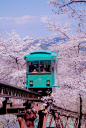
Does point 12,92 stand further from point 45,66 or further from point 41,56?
point 41,56

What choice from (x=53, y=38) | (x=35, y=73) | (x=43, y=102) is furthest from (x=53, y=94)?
(x=53, y=38)

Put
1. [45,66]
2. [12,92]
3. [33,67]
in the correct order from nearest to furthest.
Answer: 1. [12,92]
2. [45,66]
3. [33,67]

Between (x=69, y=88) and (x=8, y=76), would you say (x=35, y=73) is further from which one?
(x=8, y=76)

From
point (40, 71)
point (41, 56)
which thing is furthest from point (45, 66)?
point (41, 56)

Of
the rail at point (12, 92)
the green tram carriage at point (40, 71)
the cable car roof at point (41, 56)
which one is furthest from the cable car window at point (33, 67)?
the rail at point (12, 92)

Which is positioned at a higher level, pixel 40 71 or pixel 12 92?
pixel 40 71

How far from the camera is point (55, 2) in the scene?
29.2 ft

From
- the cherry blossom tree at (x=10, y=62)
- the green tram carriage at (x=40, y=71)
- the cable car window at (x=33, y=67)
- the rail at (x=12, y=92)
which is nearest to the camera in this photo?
the rail at (x=12, y=92)

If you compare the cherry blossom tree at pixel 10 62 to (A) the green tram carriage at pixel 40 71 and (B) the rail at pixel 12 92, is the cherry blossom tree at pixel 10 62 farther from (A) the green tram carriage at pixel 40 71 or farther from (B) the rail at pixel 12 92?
(B) the rail at pixel 12 92

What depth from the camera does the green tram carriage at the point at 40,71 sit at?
655 inches

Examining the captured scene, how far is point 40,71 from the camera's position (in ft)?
55.0

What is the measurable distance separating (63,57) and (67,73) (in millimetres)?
1642

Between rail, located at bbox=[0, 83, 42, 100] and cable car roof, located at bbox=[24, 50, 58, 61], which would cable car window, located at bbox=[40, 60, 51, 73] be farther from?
rail, located at bbox=[0, 83, 42, 100]

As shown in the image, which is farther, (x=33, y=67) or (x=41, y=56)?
(x=33, y=67)
